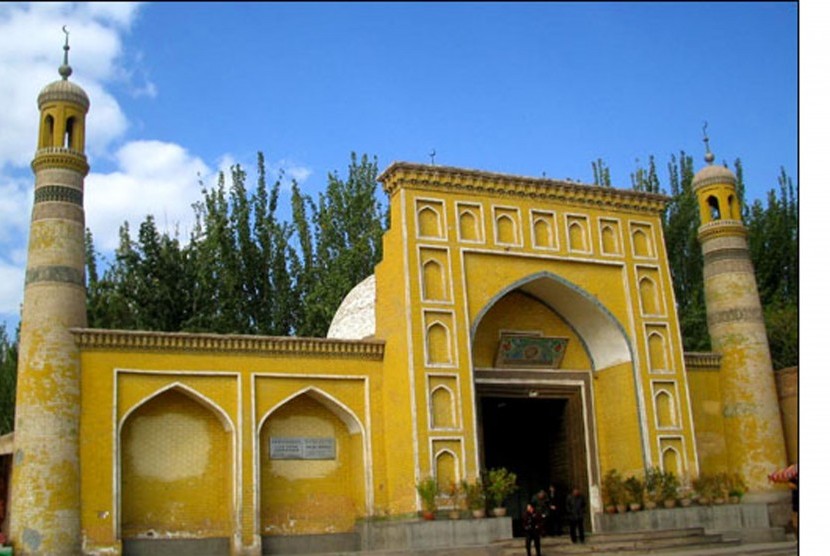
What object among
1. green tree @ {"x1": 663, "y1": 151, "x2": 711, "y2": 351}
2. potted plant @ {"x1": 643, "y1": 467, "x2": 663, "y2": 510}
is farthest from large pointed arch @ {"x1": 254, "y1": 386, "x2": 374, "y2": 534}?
green tree @ {"x1": 663, "y1": 151, "x2": 711, "y2": 351}

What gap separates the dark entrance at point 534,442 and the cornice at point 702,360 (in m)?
2.46

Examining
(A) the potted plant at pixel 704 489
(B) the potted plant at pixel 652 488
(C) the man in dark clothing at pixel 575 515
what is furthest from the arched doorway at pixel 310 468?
(A) the potted plant at pixel 704 489

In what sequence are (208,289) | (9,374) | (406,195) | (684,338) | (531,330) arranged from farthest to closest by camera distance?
(9,374) < (684,338) < (208,289) < (531,330) < (406,195)

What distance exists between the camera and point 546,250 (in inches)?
668

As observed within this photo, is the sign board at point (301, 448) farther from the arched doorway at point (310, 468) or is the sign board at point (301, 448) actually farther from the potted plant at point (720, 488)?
the potted plant at point (720, 488)

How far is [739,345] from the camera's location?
18.2 m

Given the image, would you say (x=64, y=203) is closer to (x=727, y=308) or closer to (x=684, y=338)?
(x=727, y=308)

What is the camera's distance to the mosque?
1392 cm

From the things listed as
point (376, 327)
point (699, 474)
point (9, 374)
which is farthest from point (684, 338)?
point (9, 374)

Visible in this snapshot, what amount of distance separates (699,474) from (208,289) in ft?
43.4

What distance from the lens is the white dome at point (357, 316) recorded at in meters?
17.9

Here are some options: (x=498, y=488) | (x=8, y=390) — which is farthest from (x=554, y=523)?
(x=8, y=390)

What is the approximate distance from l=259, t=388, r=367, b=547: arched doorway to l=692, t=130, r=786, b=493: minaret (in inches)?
294

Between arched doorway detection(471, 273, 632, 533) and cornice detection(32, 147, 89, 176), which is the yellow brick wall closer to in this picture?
cornice detection(32, 147, 89, 176)
